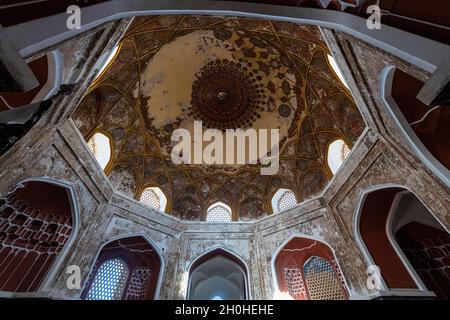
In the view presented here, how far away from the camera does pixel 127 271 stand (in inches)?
355

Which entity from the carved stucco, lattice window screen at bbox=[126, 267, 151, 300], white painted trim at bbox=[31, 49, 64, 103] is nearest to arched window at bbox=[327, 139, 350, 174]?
the carved stucco

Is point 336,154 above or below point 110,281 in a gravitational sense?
above

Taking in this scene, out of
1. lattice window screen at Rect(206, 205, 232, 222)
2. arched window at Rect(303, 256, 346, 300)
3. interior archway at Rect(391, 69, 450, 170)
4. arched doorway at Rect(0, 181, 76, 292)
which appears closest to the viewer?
interior archway at Rect(391, 69, 450, 170)

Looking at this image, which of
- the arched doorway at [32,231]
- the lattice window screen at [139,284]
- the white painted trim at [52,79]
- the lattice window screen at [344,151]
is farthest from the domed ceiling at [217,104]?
the white painted trim at [52,79]

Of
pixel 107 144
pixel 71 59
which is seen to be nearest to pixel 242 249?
pixel 107 144

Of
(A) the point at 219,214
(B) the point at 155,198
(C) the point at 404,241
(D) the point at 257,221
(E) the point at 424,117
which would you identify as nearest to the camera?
(E) the point at 424,117

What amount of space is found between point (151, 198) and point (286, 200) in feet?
20.5

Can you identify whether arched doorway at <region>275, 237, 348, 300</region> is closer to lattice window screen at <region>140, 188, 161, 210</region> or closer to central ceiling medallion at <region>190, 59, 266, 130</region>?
lattice window screen at <region>140, 188, 161, 210</region>

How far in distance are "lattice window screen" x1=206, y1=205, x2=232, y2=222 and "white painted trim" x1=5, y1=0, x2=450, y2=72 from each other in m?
8.87

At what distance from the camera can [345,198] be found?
7.34 metres

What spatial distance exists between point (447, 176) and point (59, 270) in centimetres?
935

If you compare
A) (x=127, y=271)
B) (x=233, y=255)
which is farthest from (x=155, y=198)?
(x=233, y=255)

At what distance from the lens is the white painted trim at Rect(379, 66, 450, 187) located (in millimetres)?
4230

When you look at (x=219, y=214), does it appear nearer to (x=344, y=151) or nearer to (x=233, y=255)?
(x=233, y=255)
